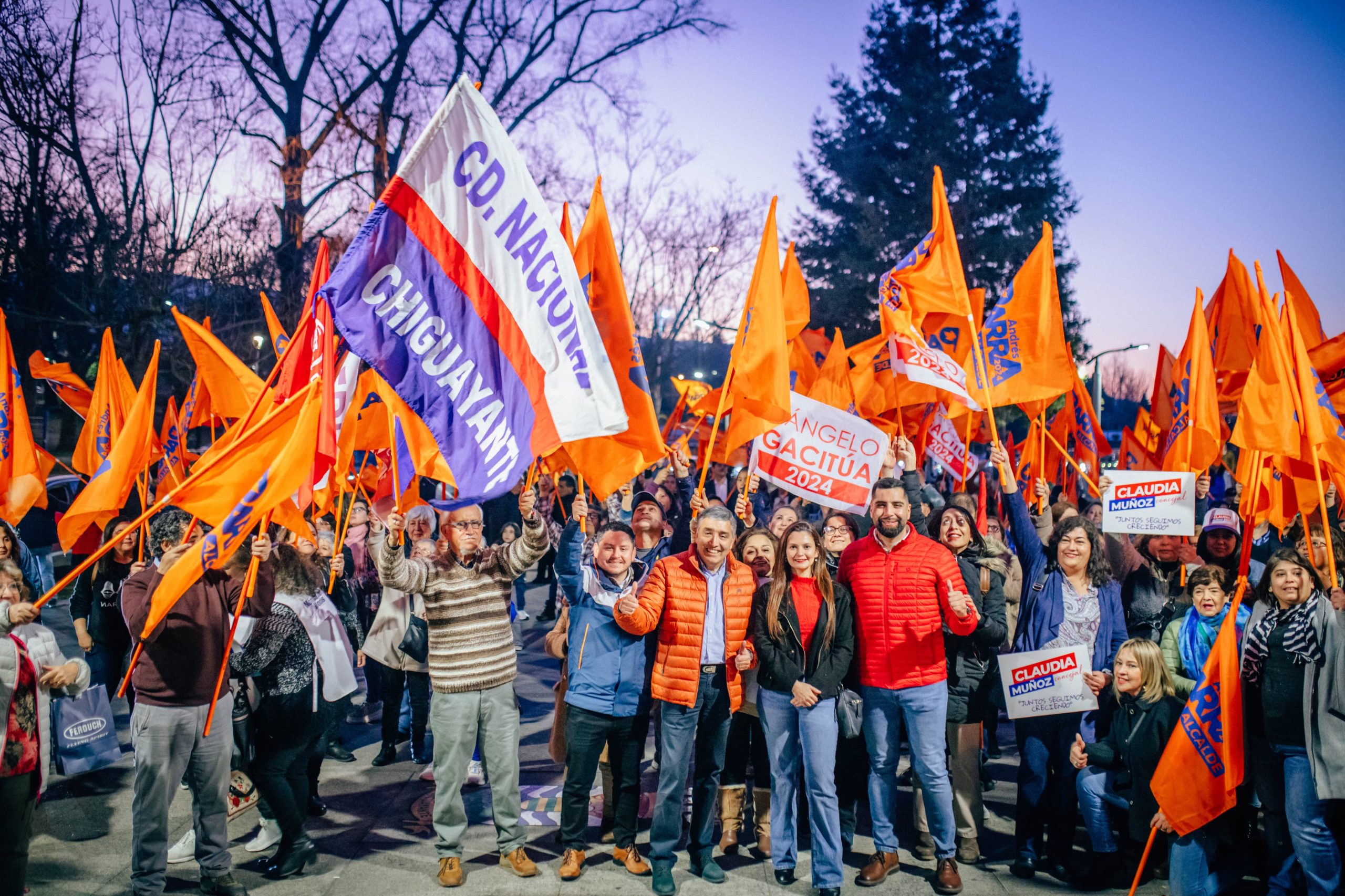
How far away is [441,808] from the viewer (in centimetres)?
502

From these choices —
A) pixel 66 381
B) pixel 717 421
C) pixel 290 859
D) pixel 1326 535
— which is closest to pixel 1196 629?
pixel 1326 535

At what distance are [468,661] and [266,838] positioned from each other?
1.68 meters

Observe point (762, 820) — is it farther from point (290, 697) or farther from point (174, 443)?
point (174, 443)

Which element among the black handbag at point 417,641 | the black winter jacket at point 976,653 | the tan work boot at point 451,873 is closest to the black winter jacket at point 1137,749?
the black winter jacket at point 976,653

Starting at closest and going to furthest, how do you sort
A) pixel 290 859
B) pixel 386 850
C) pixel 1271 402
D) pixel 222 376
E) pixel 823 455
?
1. pixel 290 859
2. pixel 1271 402
3. pixel 386 850
4. pixel 823 455
5. pixel 222 376

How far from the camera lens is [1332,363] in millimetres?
6797

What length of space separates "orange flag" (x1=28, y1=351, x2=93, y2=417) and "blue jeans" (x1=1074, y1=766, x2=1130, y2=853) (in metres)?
9.16

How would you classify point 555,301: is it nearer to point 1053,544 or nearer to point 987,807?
point 1053,544

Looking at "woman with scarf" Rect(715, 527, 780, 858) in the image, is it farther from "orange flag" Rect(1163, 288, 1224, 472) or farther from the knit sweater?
"orange flag" Rect(1163, 288, 1224, 472)

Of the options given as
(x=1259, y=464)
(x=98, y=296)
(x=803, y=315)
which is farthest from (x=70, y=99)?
(x=1259, y=464)

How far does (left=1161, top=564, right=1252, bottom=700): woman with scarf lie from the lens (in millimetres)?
5051

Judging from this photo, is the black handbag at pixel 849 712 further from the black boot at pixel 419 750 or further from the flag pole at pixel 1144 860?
the black boot at pixel 419 750

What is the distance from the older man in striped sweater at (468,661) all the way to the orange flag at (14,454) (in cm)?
398

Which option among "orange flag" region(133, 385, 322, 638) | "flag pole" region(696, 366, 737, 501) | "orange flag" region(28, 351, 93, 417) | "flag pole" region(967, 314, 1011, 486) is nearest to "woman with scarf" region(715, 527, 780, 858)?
"flag pole" region(696, 366, 737, 501)
